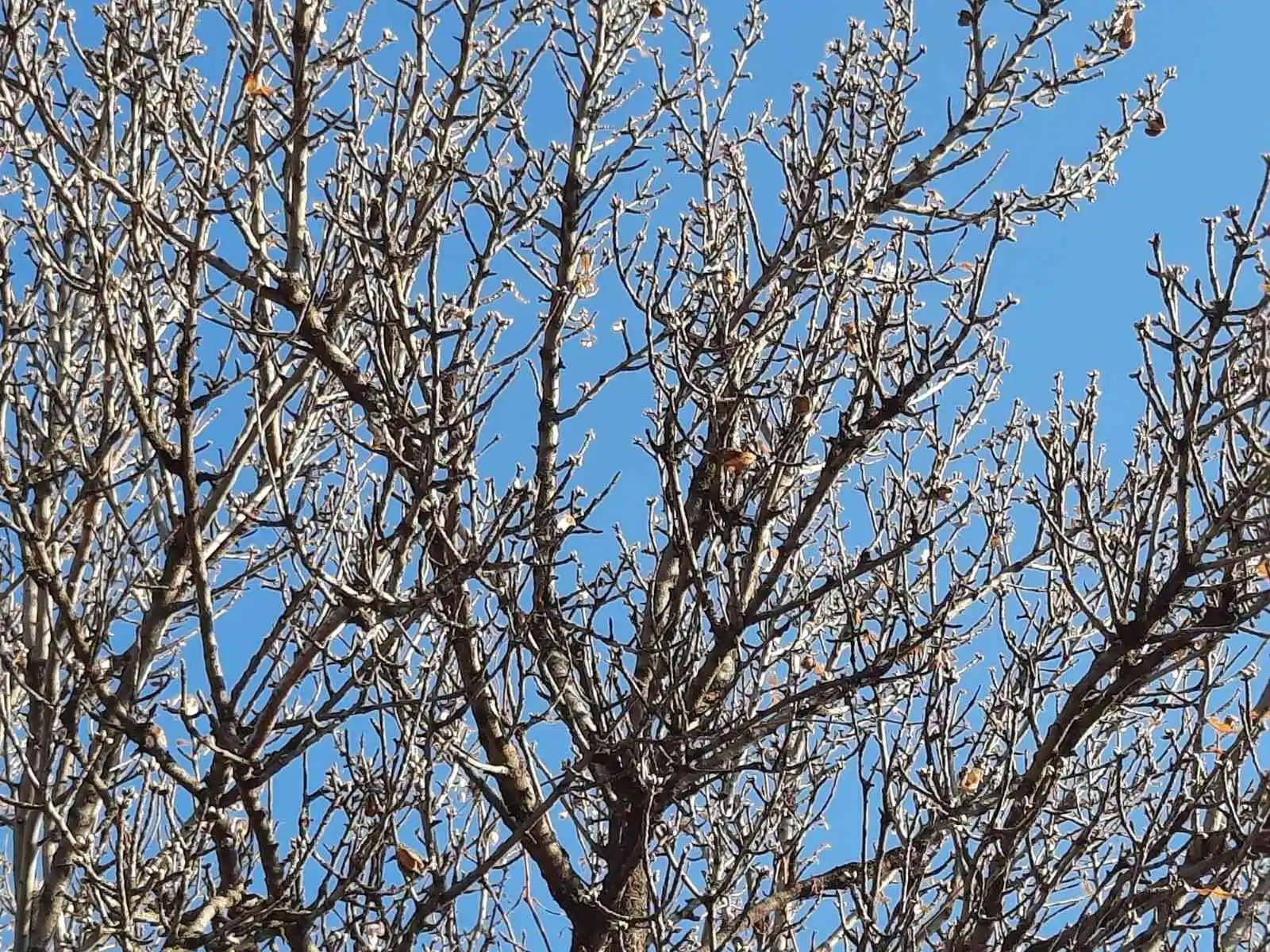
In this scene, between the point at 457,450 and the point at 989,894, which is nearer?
the point at 989,894

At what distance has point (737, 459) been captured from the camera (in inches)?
185

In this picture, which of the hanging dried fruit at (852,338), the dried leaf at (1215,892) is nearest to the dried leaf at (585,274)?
the hanging dried fruit at (852,338)

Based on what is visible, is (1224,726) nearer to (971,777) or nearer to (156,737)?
(971,777)

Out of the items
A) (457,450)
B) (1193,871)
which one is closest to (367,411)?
(457,450)

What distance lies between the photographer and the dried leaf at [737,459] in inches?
183

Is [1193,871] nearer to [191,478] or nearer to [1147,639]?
[1147,639]

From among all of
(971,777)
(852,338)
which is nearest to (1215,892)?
(971,777)

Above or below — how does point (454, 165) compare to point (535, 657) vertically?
above

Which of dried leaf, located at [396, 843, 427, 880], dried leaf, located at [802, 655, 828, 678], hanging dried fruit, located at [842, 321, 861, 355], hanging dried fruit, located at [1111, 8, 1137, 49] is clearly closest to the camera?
hanging dried fruit, located at [842, 321, 861, 355]

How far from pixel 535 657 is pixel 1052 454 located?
1885mm

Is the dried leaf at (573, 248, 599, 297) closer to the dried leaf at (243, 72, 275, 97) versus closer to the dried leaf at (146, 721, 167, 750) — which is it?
the dried leaf at (243, 72, 275, 97)

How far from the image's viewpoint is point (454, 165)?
427cm

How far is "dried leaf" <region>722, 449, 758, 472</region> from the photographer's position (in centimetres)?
464

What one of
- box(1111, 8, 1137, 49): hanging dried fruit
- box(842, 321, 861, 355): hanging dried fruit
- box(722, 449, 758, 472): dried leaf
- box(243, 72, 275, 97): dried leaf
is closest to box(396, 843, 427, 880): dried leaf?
box(722, 449, 758, 472): dried leaf
